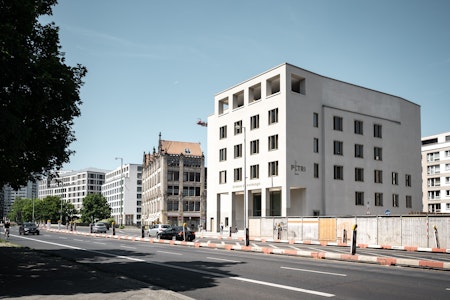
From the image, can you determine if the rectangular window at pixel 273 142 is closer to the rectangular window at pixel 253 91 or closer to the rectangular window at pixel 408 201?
the rectangular window at pixel 253 91

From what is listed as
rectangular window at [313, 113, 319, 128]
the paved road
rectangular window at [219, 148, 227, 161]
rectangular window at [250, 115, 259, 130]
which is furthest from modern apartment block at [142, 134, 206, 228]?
the paved road

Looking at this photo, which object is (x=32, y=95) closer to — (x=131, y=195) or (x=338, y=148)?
(x=338, y=148)

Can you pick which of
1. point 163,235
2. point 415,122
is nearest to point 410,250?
point 163,235

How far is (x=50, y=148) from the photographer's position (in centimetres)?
1447

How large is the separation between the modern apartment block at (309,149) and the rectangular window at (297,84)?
13cm

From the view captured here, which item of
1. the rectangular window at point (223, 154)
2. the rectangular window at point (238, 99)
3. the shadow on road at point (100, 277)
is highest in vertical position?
the rectangular window at point (238, 99)

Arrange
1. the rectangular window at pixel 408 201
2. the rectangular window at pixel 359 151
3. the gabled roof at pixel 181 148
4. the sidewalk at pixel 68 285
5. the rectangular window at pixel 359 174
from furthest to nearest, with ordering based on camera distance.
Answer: the gabled roof at pixel 181 148
the rectangular window at pixel 408 201
the rectangular window at pixel 359 151
the rectangular window at pixel 359 174
the sidewalk at pixel 68 285

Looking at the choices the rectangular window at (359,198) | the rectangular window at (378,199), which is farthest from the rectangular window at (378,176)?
the rectangular window at (359,198)

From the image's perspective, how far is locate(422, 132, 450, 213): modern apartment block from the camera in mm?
102719

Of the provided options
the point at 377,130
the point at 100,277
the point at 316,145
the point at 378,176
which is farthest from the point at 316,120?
the point at 100,277

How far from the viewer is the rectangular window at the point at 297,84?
180ft

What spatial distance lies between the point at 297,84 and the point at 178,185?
52.0 metres

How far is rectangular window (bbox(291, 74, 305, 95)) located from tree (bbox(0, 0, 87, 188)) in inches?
1635

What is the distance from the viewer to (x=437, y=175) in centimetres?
10488
